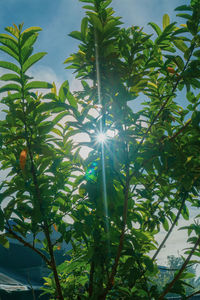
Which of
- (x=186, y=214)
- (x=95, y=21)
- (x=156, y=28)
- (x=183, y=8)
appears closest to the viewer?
(x=95, y=21)

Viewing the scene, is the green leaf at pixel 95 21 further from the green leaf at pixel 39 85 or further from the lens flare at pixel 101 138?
the lens flare at pixel 101 138

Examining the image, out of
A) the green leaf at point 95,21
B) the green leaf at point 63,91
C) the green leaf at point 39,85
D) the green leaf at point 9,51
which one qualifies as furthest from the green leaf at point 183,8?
the green leaf at point 9,51

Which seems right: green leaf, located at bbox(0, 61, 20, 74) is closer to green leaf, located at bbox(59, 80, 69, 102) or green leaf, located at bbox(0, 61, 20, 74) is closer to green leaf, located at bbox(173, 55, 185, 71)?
green leaf, located at bbox(59, 80, 69, 102)

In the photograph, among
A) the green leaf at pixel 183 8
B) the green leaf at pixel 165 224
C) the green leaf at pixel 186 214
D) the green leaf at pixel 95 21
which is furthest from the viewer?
the green leaf at pixel 165 224

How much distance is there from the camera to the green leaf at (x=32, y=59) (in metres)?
1.63

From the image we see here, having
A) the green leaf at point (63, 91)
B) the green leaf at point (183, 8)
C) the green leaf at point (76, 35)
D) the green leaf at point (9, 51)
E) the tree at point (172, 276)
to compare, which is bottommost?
the tree at point (172, 276)

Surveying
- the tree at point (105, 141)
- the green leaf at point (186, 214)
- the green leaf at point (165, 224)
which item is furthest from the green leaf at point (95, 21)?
the green leaf at point (165, 224)

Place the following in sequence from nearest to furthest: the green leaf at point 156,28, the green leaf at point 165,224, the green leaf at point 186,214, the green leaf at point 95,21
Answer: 1. the green leaf at point 95,21
2. the green leaf at point 156,28
3. the green leaf at point 186,214
4. the green leaf at point 165,224

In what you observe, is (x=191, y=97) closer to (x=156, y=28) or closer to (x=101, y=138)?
(x=156, y=28)

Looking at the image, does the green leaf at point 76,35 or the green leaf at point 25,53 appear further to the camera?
the green leaf at point 76,35

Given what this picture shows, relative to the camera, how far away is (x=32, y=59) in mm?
1637

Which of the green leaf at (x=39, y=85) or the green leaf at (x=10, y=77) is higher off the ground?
the green leaf at (x=10, y=77)

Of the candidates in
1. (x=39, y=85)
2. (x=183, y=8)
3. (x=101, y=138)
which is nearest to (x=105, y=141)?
(x=101, y=138)

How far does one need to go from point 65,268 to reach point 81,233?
18.3 inches
